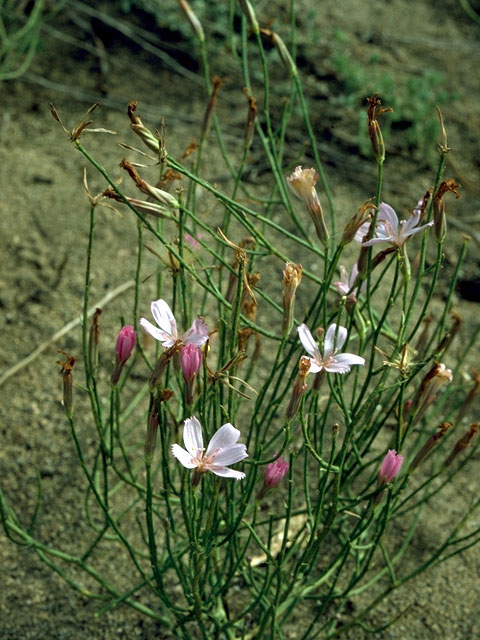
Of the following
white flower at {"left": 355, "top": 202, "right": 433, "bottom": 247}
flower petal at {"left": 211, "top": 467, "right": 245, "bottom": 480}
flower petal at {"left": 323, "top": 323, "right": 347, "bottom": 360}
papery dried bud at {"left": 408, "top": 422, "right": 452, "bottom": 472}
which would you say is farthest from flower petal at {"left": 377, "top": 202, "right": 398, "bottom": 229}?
flower petal at {"left": 211, "top": 467, "right": 245, "bottom": 480}

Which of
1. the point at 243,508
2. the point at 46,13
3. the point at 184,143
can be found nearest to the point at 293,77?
the point at 243,508

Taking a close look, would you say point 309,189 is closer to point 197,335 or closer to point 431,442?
point 197,335

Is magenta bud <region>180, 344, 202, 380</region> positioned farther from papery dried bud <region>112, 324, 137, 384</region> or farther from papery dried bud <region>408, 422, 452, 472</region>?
papery dried bud <region>408, 422, 452, 472</region>

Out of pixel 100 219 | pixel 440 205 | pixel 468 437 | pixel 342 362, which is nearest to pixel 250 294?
pixel 342 362

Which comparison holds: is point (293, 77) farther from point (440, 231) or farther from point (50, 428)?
point (50, 428)

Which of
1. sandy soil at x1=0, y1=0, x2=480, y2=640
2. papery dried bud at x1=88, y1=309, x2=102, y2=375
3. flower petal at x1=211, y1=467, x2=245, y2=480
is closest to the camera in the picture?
flower petal at x1=211, y1=467, x2=245, y2=480
